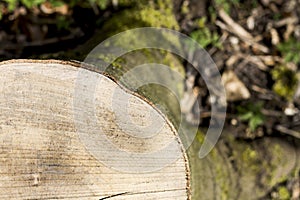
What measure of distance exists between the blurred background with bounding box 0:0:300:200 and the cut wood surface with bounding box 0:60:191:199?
84cm

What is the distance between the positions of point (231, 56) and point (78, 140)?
7.42ft

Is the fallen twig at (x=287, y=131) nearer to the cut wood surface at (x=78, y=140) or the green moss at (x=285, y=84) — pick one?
the green moss at (x=285, y=84)

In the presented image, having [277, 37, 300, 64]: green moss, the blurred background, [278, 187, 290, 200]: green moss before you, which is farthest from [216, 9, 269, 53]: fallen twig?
[278, 187, 290, 200]: green moss

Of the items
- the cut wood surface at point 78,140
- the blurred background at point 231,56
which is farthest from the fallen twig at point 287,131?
the cut wood surface at point 78,140

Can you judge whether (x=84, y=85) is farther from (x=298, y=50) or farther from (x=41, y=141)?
(x=298, y=50)

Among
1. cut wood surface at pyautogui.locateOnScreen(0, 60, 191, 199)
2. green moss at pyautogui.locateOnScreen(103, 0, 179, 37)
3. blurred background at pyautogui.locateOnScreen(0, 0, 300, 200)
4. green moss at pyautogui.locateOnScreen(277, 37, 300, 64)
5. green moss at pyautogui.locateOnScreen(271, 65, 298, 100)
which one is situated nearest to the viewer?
cut wood surface at pyautogui.locateOnScreen(0, 60, 191, 199)

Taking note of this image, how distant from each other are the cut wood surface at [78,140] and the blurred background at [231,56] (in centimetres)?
84

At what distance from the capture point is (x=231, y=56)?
11.6 feet

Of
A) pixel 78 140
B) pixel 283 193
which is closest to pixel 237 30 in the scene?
pixel 283 193

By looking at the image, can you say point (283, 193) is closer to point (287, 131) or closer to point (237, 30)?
point (287, 131)

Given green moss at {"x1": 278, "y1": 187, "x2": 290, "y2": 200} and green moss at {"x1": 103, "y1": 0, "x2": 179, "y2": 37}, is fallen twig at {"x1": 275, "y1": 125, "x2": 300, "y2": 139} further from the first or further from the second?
green moss at {"x1": 103, "y1": 0, "x2": 179, "y2": 37}

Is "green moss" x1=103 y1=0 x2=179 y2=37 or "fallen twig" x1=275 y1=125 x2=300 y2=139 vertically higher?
"green moss" x1=103 y1=0 x2=179 y2=37

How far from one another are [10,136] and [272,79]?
2.65m

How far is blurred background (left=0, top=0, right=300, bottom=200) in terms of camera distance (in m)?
2.87
